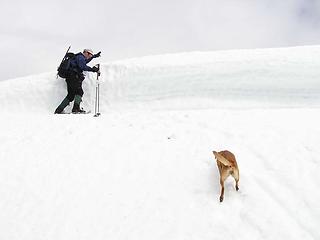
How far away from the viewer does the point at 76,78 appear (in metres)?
10.5

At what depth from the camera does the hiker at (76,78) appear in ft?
34.0

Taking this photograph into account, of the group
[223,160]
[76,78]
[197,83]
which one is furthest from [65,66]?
[223,160]

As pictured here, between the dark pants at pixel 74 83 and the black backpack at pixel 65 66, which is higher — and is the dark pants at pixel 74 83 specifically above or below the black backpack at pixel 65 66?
below

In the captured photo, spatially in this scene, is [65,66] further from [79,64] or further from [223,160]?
[223,160]

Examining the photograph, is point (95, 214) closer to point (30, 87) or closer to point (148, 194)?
point (148, 194)

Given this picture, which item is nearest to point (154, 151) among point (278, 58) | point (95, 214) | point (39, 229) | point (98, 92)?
point (95, 214)

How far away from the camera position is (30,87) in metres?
11.6

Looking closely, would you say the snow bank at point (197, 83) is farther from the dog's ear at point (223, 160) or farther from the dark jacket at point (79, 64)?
the dog's ear at point (223, 160)

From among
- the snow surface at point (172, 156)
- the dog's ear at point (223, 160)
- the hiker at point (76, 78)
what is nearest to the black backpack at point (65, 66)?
the hiker at point (76, 78)

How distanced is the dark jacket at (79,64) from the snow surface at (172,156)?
840 mm

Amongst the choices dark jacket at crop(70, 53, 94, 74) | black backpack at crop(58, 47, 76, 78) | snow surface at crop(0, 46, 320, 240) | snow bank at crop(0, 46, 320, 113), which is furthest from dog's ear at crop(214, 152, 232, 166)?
black backpack at crop(58, 47, 76, 78)

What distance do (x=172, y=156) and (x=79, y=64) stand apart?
4.24 m

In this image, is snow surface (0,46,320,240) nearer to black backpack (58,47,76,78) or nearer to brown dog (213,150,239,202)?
brown dog (213,150,239,202)

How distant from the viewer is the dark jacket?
10.3m
